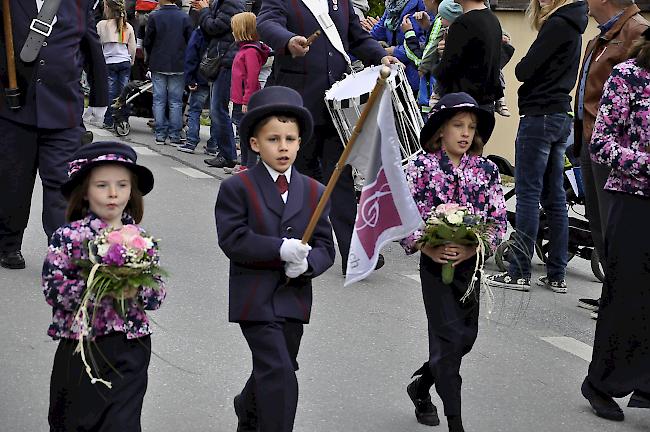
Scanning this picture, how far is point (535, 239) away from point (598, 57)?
214 cm

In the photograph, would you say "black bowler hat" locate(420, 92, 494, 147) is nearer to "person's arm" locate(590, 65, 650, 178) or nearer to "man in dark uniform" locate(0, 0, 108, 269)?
"person's arm" locate(590, 65, 650, 178)

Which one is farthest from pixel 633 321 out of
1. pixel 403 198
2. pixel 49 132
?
pixel 49 132

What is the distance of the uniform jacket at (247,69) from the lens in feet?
39.4

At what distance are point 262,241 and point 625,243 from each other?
2.13 meters

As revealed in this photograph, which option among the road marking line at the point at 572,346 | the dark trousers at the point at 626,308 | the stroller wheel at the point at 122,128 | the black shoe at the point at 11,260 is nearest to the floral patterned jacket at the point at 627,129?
the dark trousers at the point at 626,308

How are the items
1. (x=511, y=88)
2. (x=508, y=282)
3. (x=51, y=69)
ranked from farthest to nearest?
(x=511, y=88) < (x=508, y=282) < (x=51, y=69)

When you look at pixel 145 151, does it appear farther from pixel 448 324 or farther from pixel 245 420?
pixel 245 420

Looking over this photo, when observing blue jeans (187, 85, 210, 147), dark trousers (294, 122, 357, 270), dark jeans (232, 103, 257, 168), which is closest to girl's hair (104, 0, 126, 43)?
blue jeans (187, 85, 210, 147)

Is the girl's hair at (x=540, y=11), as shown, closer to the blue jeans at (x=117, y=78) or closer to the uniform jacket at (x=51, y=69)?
the uniform jacket at (x=51, y=69)

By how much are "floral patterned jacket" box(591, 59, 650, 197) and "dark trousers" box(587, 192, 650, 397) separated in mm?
132

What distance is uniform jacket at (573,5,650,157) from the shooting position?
6641 millimetres

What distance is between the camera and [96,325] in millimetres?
4098

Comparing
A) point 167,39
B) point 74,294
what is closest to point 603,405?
point 74,294

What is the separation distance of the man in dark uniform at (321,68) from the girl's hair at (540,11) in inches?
40.9
